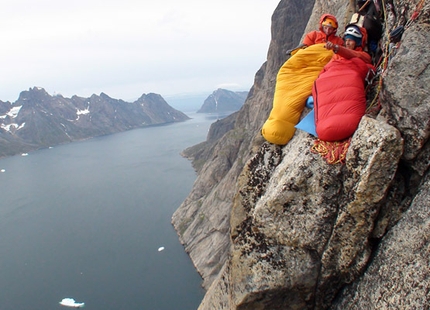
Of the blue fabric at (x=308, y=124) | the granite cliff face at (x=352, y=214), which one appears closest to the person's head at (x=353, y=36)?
the granite cliff face at (x=352, y=214)

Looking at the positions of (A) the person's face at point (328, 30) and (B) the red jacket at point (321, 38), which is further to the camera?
(B) the red jacket at point (321, 38)

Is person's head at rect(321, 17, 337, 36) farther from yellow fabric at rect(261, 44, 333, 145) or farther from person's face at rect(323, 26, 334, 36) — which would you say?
yellow fabric at rect(261, 44, 333, 145)

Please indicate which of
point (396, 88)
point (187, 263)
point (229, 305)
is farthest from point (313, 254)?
point (187, 263)

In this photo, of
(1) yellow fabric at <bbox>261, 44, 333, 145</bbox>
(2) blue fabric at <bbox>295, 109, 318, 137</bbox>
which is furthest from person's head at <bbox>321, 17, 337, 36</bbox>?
(2) blue fabric at <bbox>295, 109, 318, 137</bbox>

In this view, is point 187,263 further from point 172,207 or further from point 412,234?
point 412,234

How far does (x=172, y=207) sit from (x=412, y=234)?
8493 cm

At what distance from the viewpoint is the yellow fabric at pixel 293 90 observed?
789 cm

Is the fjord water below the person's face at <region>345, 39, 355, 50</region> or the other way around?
below

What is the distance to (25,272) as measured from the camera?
207ft

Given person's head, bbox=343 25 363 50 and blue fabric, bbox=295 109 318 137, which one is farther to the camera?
person's head, bbox=343 25 363 50

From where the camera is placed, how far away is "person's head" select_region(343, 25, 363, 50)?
7727 mm

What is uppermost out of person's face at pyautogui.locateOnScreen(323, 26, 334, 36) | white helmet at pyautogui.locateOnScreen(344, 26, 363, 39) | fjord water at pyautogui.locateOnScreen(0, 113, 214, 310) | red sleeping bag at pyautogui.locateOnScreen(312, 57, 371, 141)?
person's face at pyautogui.locateOnScreen(323, 26, 334, 36)

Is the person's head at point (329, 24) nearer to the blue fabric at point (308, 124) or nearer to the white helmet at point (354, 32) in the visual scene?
the white helmet at point (354, 32)

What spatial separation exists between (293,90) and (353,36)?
176cm
